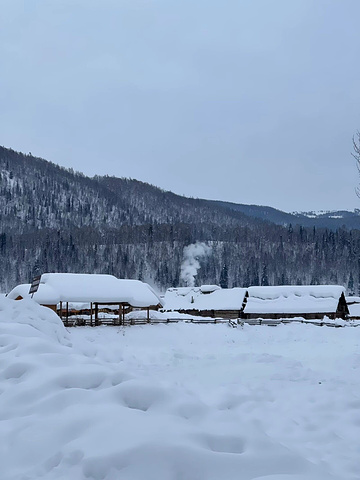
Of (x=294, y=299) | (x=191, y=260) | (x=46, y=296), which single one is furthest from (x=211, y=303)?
(x=191, y=260)

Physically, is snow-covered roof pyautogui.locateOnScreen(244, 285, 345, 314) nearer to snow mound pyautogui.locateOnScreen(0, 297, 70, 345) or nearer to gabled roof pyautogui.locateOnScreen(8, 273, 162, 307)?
gabled roof pyautogui.locateOnScreen(8, 273, 162, 307)

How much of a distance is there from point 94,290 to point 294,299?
25596 millimetres

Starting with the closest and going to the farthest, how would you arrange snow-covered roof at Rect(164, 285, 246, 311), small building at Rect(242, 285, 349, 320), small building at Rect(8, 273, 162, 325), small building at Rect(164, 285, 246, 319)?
small building at Rect(8, 273, 162, 325) → small building at Rect(242, 285, 349, 320) → small building at Rect(164, 285, 246, 319) → snow-covered roof at Rect(164, 285, 246, 311)

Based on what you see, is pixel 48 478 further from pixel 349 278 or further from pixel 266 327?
pixel 349 278

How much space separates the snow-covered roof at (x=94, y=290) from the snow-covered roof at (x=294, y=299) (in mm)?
18143

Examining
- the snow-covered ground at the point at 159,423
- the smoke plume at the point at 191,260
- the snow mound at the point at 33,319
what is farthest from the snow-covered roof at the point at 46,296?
the smoke plume at the point at 191,260

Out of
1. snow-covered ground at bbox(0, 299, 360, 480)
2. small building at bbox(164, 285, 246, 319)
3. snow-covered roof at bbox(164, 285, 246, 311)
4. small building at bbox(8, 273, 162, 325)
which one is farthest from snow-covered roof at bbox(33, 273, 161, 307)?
snow-covered ground at bbox(0, 299, 360, 480)

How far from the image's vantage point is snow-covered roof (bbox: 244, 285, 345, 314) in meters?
46.8

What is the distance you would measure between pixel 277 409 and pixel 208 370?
3496 millimetres

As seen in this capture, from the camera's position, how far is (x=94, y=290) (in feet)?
108

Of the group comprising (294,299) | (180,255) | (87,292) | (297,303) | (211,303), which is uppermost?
(180,255)

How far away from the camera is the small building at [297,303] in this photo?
46719mm

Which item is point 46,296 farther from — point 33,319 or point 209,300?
point 209,300

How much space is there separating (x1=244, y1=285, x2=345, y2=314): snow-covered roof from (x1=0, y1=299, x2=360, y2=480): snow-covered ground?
3920 centimetres
